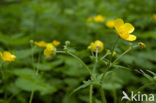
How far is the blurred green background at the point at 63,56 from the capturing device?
1480 mm

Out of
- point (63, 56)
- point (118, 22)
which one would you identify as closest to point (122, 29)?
point (118, 22)

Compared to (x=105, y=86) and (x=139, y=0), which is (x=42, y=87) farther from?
(x=139, y=0)

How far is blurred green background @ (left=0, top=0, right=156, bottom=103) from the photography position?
1.48 m

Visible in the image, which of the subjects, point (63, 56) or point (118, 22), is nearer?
point (118, 22)

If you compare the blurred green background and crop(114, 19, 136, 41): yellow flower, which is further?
the blurred green background

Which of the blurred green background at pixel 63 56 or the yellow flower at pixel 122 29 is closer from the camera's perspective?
the yellow flower at pixel 122 29

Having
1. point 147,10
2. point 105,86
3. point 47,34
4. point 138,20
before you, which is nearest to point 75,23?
point 47,34

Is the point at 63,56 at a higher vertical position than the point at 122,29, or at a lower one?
higher

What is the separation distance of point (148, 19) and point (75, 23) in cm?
92

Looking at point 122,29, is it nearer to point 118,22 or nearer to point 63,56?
point 118,22

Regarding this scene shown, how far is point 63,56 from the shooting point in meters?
1.98

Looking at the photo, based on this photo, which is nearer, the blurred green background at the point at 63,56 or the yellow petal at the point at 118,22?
the yellow petal at the point at 118,22

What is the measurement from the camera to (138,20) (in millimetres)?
2670

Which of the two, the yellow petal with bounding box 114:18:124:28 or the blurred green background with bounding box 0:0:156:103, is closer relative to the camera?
the yellow petal with bounding box 114:18:124:28
